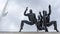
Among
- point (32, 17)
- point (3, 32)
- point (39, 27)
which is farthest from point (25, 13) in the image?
point (3, 32)

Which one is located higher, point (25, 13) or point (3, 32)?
point (25, 13)

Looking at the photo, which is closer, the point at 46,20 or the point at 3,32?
the point at 3,32

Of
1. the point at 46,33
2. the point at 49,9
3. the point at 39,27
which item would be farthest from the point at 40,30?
the point at 49,9

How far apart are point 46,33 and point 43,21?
121 cm

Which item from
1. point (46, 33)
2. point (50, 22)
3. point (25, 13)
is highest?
point (25, 13)

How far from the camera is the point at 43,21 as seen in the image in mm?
11383

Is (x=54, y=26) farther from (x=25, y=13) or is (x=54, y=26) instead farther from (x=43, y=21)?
(x=25, y=13)

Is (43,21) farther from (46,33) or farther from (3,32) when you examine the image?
(3,32)

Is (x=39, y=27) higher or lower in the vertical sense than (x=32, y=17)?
lower

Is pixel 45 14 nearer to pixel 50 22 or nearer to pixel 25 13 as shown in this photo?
pixel 50 22

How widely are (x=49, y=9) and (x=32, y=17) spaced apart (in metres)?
1.56

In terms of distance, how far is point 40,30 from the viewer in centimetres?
1143

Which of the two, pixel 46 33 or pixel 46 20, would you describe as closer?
pixel 46 33

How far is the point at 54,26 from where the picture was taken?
1147 cm
